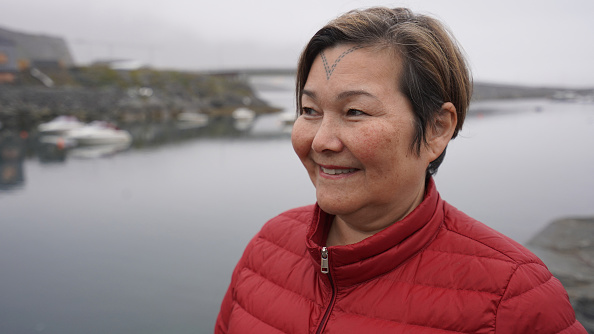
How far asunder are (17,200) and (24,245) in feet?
12.4

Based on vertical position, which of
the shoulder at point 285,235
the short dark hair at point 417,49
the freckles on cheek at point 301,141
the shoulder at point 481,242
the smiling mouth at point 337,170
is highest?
the short dark hair at point 417,49

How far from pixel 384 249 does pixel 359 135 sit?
32cm

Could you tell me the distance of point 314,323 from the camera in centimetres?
123

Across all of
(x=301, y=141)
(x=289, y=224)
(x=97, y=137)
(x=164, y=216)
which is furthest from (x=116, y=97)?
(x=301, y=141)

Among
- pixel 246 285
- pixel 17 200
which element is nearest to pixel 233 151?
pixel 17 200

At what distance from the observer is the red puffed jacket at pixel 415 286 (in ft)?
3.45

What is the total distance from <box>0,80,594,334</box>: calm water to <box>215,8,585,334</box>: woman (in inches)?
18.1

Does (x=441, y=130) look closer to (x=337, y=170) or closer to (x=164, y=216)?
(x=337, y=170)

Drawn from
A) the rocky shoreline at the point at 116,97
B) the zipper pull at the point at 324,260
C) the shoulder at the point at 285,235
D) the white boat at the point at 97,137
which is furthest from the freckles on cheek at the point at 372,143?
the rocky shoreline at the point at 116,97

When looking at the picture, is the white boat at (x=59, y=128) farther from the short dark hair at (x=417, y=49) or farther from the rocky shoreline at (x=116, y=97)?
the short dark hair at (x=417, y=49)

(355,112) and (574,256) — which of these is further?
(574,256)

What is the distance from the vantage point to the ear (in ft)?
3.96

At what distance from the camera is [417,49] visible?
1.12 meters

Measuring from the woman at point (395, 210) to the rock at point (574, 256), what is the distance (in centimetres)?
320
